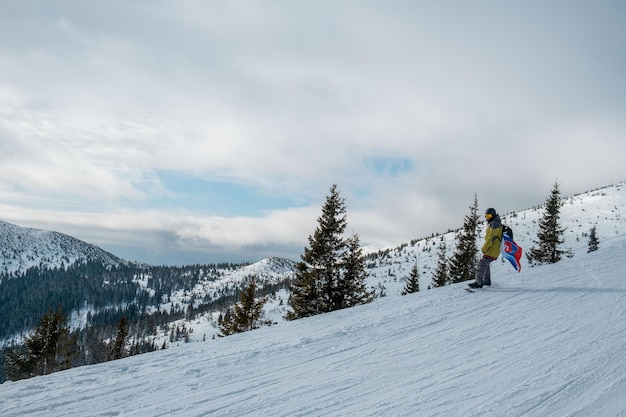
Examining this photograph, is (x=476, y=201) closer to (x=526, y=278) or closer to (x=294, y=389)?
(x=526, y=278)

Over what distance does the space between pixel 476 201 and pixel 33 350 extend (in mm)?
45688

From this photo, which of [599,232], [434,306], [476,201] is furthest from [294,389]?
[599,232]

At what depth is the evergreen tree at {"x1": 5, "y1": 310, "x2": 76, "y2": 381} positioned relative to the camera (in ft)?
107

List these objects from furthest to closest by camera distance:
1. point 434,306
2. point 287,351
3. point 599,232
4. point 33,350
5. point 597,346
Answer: point 599,232, point 33,350, point 434,306, point 287,351, point 597,346

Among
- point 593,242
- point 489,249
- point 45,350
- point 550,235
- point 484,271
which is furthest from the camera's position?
point 593,242

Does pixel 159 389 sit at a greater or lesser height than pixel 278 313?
greater

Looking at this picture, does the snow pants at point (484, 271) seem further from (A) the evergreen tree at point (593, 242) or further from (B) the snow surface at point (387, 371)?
(A) the evergreen tree at point (593, 242)

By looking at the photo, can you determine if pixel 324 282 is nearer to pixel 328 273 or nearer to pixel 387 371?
pixel 328 273

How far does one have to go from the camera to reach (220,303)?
19525 cm

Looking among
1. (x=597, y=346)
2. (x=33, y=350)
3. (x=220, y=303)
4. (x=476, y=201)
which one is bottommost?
(x=220, y=303)

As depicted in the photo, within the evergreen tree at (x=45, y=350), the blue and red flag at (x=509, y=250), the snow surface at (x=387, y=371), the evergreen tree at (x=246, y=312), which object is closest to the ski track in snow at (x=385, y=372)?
the snow surface at (x=387, y=371)

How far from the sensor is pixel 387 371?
5.11 metres

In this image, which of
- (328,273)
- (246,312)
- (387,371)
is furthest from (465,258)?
(387,371)

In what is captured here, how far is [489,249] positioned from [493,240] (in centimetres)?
33
